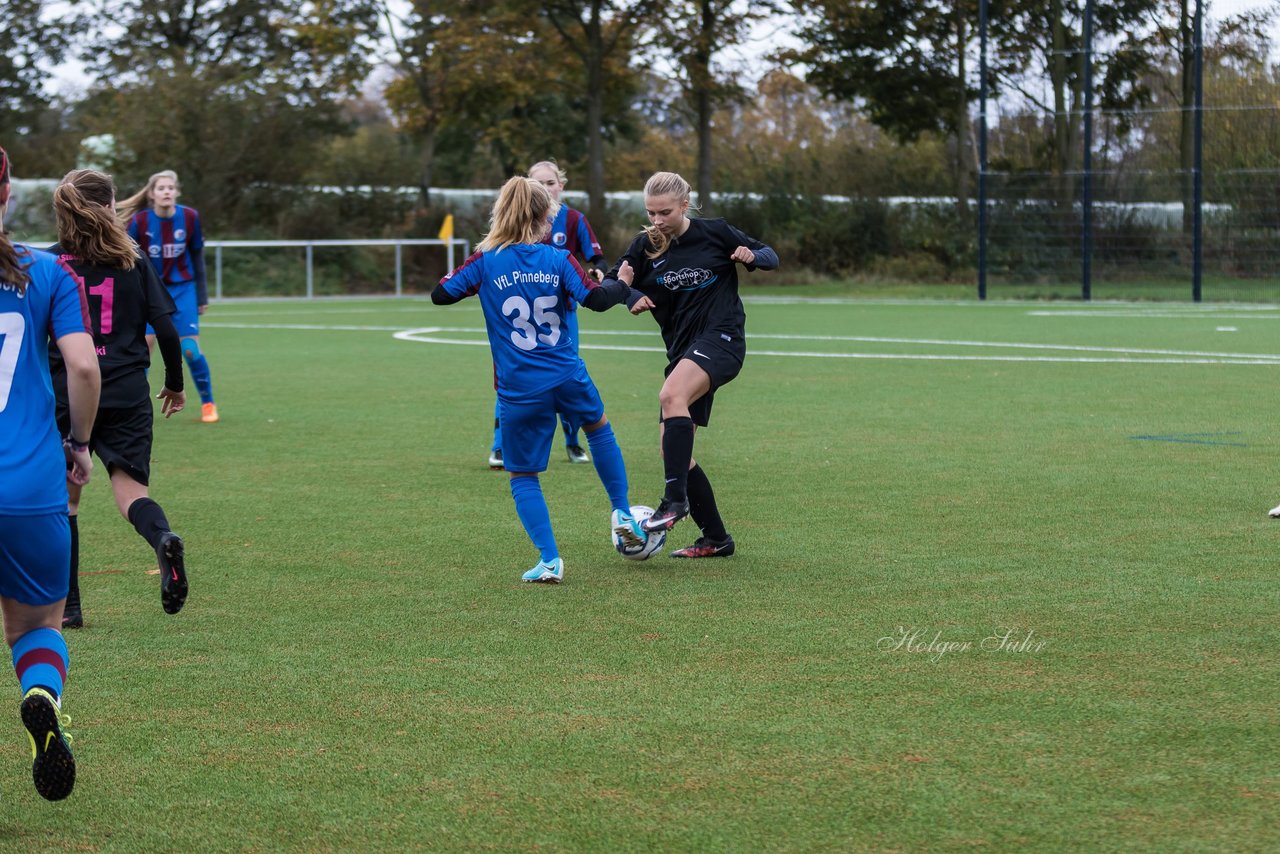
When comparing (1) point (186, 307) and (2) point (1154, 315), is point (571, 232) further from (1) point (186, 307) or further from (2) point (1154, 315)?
(2) point (1154, 315)

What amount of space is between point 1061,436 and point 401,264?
30.0m

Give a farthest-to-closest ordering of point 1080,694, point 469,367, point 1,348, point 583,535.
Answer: point 469,367, point 583,535, point 1080,694, point 1,348

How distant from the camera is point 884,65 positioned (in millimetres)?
40812

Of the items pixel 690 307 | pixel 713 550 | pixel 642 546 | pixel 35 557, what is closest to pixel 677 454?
pixel 642 546

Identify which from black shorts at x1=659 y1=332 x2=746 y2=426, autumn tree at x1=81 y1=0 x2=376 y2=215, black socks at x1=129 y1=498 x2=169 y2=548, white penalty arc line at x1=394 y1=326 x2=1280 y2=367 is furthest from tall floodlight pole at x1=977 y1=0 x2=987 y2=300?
black socks at x1=129 y1=498 x2=169 y2=548

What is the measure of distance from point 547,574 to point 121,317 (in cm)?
202

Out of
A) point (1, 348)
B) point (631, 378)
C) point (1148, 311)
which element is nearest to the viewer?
point (1, 348)

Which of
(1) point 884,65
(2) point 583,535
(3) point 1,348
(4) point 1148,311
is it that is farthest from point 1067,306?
(3) point 1,348

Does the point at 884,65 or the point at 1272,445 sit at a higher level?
the point at 884,65

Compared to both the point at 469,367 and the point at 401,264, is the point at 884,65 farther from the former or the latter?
the point at 469,367

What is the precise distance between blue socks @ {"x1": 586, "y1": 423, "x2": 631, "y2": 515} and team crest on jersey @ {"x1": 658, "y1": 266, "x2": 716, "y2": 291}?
2.49ft

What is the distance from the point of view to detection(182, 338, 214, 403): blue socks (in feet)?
42.6

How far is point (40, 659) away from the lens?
396cm

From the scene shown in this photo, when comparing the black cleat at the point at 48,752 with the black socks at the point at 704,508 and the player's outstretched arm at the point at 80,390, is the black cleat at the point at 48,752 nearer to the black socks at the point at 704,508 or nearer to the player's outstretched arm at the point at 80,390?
the player's outstretched arm at the point at 80,390
